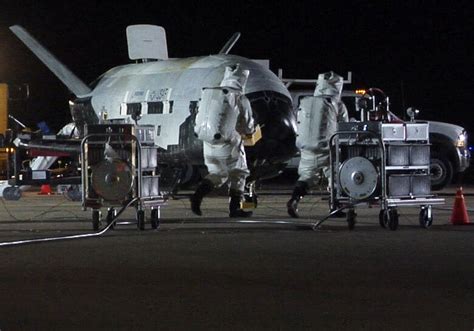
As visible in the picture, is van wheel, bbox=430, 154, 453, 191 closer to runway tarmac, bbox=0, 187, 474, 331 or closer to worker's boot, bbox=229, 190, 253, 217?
worker's boot, bbox=229, 190, 253, 217

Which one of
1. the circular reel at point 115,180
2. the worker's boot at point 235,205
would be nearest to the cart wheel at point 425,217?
the worker's boot at point 235,205

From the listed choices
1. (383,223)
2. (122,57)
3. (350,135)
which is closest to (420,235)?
(383,223)

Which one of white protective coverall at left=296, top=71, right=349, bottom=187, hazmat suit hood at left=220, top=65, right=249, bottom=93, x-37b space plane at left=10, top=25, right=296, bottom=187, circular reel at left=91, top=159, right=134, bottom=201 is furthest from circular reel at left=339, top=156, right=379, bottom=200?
x-37b space plane at left=10, top=25, right=296, bottom=187

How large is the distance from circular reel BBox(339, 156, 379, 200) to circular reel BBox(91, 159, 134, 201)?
2.92m

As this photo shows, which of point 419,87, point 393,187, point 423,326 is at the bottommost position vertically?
point 423,326

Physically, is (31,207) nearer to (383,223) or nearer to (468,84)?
(383,223)

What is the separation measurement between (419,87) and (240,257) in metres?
45.0

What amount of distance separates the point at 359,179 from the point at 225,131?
2414 mm

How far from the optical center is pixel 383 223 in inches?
587

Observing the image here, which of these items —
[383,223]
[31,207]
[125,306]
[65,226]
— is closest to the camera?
[125,306]

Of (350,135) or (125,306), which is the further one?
(350,135)

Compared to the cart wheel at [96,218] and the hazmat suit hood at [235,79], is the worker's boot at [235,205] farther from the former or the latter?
the cart wheel at [96,218]

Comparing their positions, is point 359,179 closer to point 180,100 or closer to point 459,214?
point 459,214

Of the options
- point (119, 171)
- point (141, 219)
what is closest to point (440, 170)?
point (141, 219)
